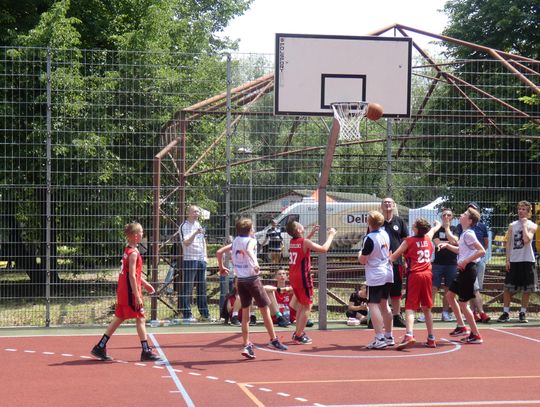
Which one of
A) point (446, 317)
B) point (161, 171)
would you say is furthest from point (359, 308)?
point (161, 171)

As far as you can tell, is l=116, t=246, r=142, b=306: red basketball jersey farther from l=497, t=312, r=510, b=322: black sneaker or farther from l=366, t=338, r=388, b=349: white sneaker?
l=497, t=312, r=510, b=322: black sneaker

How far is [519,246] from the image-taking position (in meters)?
15.1

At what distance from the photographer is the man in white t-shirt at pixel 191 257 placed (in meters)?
14.5

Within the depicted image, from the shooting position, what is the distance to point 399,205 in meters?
16.1

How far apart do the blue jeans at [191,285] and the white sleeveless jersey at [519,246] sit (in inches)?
218

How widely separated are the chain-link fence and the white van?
8 cm

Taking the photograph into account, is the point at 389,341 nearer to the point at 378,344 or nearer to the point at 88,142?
the point at 378,344

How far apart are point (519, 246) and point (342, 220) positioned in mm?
3415

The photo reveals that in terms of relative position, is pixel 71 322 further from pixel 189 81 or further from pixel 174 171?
pixel 189 81

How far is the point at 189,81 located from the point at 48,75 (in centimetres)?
246

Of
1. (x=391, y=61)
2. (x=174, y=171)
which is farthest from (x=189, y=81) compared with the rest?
(x=391, y=61)

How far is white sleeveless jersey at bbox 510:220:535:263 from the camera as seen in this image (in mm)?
15062

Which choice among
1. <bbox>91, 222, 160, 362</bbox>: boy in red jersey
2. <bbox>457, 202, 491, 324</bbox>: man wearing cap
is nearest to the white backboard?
<bbox>457, 202, 491, 324</bbox>: man wearing cap

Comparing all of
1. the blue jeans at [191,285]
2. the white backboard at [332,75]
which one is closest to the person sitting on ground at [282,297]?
the blue jeans at [191,285]
